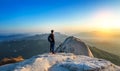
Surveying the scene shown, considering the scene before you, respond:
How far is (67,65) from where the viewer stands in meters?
26.8

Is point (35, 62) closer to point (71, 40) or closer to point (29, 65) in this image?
point (29, 65)

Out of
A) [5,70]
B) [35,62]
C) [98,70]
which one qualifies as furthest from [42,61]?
[98,70]

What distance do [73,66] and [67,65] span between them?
0.87m

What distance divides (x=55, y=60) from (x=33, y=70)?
18.0 ft

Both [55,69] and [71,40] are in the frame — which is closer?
[55,69]

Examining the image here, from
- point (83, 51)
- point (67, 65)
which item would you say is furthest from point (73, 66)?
point (83, 51)

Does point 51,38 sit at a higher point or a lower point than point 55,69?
higher

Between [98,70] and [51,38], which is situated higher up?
[51,38]

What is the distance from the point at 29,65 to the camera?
2527 centimetres

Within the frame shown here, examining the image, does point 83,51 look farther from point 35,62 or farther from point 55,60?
point 35,62

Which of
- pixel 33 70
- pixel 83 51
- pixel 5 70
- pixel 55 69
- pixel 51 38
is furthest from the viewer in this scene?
pixel 83 51

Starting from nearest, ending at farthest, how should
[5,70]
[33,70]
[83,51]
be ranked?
[33,70]
[5,70]
[83,51]

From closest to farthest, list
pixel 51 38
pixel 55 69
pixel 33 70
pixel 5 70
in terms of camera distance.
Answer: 1. pixel 33 70
2. pixel 55 69
3. pixel 5 70
4. pixel 51 38

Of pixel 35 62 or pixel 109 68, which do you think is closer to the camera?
pixel 35 62
